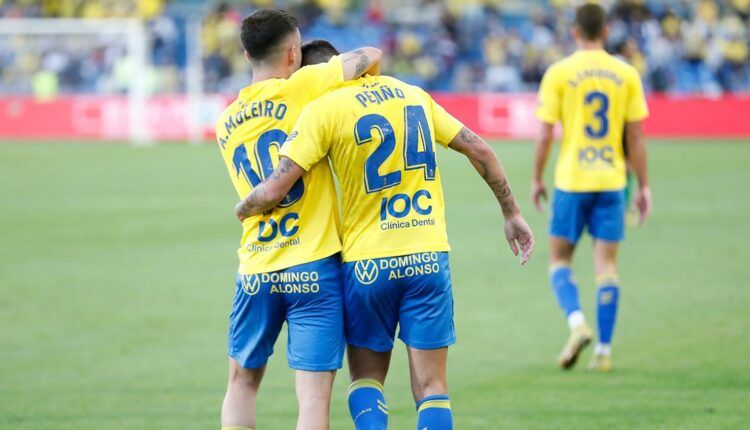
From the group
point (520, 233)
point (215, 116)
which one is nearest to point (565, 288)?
point (520, 233)

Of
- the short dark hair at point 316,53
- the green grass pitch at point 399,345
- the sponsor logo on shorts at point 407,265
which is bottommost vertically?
the green grass pitch at point 399,345

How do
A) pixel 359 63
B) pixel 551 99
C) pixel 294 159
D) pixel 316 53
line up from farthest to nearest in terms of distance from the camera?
pixel 551 99
pixel 316 53
pixel 359 63
pixel 294 159

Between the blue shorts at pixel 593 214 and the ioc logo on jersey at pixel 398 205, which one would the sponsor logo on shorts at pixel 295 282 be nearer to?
the ioc logo on jersey at pixel 398 205

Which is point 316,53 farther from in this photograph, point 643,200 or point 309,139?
point 643,200

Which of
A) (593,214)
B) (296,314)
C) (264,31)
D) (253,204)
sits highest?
(264,31)

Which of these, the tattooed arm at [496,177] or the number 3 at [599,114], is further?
the number 3 at [599,114]

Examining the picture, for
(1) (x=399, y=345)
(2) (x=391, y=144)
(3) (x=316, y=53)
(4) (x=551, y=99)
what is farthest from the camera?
(1) (x=399, y=345)

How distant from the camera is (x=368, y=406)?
219 inches

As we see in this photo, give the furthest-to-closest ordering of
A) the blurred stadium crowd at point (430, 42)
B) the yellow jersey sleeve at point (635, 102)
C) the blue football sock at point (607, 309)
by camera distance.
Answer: the blurred stadium crowd at point (430, 42) < the yellow jersey sleeve at point (635, 102) < the blue football sock at point (607, 309)

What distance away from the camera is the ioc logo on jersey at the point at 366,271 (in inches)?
212

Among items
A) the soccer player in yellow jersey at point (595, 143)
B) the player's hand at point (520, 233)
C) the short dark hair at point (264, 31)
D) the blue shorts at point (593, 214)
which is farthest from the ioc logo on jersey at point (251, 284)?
the blue shorts at point (593, 214)

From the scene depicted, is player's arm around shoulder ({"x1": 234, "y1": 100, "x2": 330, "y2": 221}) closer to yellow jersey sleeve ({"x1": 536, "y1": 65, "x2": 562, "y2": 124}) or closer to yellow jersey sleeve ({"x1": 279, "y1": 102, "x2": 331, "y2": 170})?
yellow jersey sleeve ({"x1": 279, "y1": 102, "x2": 331, "y2": 170})

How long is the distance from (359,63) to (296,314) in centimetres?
115

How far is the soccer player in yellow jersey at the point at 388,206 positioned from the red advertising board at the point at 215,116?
998 inches
